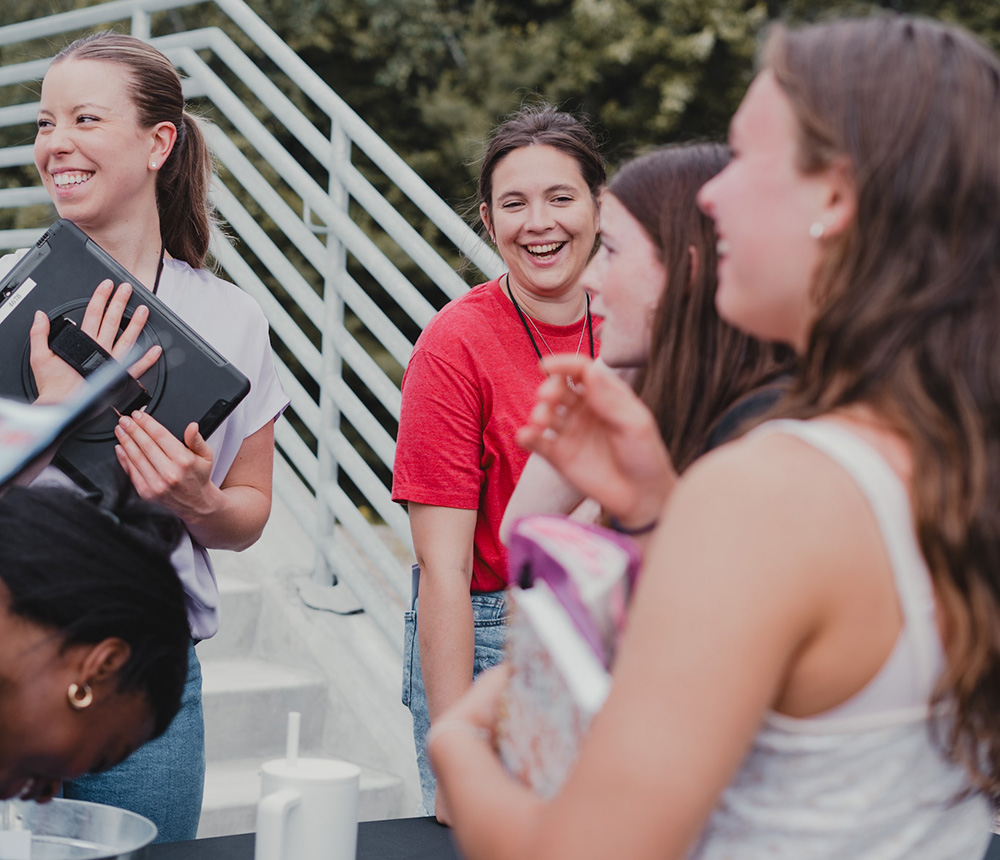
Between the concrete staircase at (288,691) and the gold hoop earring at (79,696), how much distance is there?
4.86 feet

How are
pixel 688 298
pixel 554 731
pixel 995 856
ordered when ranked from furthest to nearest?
pixel 995 856
pixel 688 298
pixel 554 731

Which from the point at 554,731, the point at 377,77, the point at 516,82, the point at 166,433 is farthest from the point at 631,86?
the point at 554,731

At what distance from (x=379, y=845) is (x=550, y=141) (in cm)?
127

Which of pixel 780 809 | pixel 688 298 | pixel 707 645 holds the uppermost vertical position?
pixel 688 298

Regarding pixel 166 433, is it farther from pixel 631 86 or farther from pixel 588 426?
pixel 631 86

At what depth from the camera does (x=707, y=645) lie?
653 millimetres

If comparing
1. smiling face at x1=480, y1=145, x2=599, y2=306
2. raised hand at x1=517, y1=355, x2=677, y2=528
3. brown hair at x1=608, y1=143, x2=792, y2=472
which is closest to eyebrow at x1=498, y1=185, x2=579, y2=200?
smiling face at x1=480, y1=145, x2=599, y2=306

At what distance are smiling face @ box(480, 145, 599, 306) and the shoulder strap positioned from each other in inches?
52.1

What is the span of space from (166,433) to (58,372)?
0.54 ft

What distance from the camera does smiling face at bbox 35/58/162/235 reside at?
1.70m

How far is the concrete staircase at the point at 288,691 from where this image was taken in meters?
2.56

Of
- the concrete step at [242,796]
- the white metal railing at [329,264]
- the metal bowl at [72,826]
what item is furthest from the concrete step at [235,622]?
the metal bowl at [72,826]

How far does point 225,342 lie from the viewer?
5.74 ft

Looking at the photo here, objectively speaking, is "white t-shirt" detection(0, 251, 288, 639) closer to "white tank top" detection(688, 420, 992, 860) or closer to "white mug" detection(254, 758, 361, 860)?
"white mug" detection(254, 758, 361, 860)
